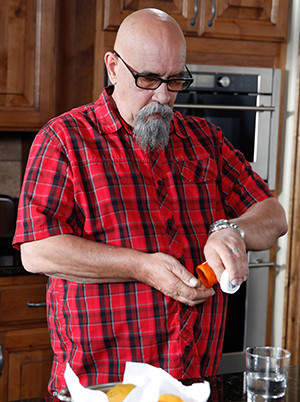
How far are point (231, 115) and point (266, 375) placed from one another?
4.72 ft

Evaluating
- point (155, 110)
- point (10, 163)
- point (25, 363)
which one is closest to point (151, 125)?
point (155, 110)

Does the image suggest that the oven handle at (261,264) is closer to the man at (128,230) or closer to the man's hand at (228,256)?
the man at (128,230)

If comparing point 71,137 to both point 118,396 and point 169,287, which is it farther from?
point 118,396

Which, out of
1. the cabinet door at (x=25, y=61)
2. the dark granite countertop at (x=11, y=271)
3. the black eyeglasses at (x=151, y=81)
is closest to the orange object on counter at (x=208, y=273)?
the black eyeglasses at (x=151, y=81)

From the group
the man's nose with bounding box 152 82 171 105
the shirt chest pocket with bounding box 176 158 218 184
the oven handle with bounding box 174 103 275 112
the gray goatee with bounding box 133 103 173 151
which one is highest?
the oven handle with bounding box 174 103 275 112

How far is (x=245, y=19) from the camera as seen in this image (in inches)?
81.0

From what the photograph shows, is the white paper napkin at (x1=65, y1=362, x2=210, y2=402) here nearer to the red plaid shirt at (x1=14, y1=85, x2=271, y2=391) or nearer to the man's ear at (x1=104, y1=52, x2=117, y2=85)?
the red plaid shirt at (x1=14, y1=85, x2=271, y2=391)

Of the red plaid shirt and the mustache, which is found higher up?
the mustache

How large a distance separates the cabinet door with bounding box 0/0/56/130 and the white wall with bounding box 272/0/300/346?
3.20ft

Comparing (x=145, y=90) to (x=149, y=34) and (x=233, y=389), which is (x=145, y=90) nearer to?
(x=149, y=34)

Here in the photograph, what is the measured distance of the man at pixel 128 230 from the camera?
3.52 ft

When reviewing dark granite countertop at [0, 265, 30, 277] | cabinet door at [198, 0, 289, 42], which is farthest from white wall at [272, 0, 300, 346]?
dark granite countertop at [0, 265, 30, 277]

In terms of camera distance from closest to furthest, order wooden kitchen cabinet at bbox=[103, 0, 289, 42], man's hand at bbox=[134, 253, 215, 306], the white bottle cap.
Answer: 1. the white bottle cap
2. man's hand at bbox=[134, 253, 215, 306]
3. wooden kitchen cabinet at bbox=[103, 0, 289, 42]

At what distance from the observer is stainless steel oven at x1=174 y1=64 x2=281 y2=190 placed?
2.02 m
